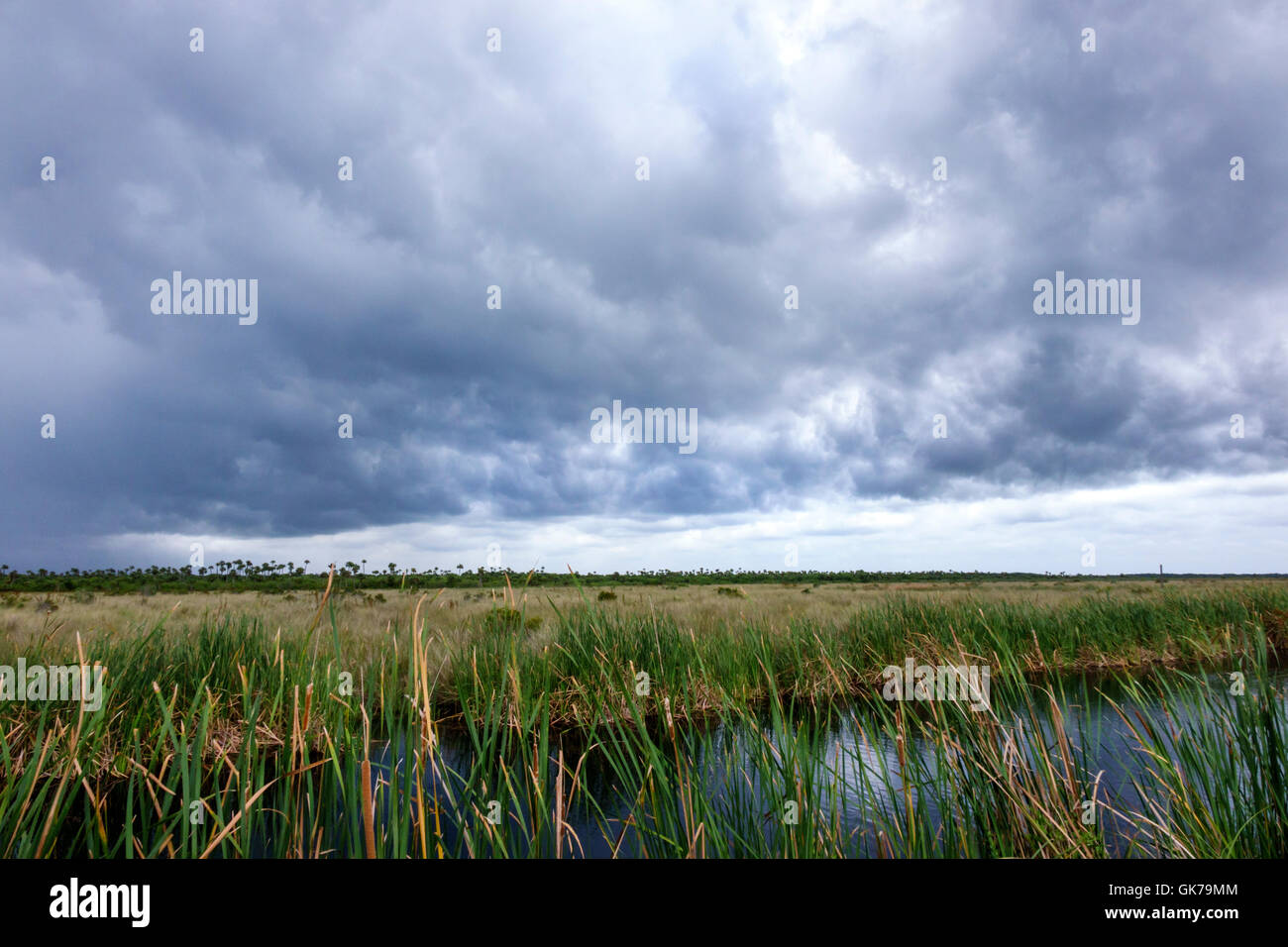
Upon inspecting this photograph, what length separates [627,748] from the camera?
2.71m

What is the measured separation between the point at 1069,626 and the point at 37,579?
74534mm

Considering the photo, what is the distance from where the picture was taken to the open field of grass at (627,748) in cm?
257

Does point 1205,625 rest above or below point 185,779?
below

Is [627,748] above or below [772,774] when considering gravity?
above

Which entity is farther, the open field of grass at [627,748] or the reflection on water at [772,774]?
the reflection on water at [772,774]

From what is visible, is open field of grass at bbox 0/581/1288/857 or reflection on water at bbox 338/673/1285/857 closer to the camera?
open field of grass at bbox 0/581/1288/857

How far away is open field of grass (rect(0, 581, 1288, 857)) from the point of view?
2570mm
